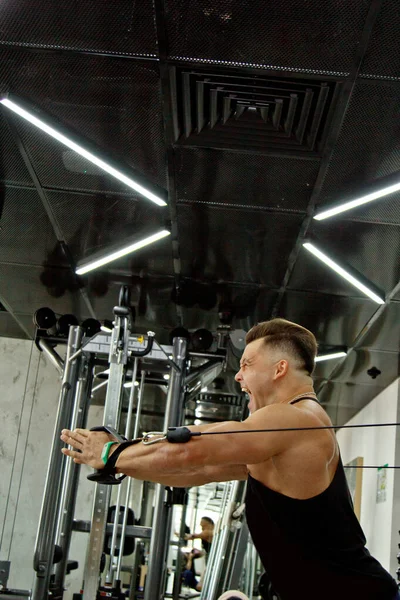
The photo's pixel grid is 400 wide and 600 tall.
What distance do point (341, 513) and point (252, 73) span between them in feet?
7.41

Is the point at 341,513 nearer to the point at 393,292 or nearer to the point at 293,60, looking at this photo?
the point at 293,60

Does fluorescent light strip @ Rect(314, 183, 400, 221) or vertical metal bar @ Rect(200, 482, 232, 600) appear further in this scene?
vertical metal bar @ Rect(200, 482, 232, 600)

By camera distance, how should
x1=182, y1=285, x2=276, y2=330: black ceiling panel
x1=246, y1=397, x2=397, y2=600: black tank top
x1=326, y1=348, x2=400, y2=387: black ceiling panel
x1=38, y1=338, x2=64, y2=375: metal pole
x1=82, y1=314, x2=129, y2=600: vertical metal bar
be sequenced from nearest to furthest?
x1=246, y1=397, x2=397, y2=600: black tank top → x1=82, y1=314, x2=129, y2=600: vertical metal bar → x1=38, y1=338, x2=64, y2=375: metal pole → x1=182, y1=285, x2=276, y2=330: black ceiling panel → x1=326, y1=348, x2=400, y2=387: black ceiling panel

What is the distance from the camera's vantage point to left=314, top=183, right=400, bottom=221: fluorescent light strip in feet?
13.9

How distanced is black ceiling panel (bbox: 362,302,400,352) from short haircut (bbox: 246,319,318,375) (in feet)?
13.5

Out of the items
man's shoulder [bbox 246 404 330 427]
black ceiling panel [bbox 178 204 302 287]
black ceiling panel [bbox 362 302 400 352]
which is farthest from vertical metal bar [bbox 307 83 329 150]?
black ceiling panel [bbox 362 302 400 352]

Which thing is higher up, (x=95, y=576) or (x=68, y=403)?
(x=68, y=403)

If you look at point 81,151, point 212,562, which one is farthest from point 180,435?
point 212,562

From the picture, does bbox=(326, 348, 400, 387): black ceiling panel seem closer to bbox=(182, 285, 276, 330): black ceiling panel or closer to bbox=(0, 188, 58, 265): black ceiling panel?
bbox=(182, 285, 276, 330): black ceiling panel

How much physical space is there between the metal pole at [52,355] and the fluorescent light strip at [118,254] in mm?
721

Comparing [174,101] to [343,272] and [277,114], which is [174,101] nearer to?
[277,114]

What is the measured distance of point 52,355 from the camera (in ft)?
18.6

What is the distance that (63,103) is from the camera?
3.71 meters

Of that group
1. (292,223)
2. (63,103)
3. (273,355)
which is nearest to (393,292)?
(292,223)
